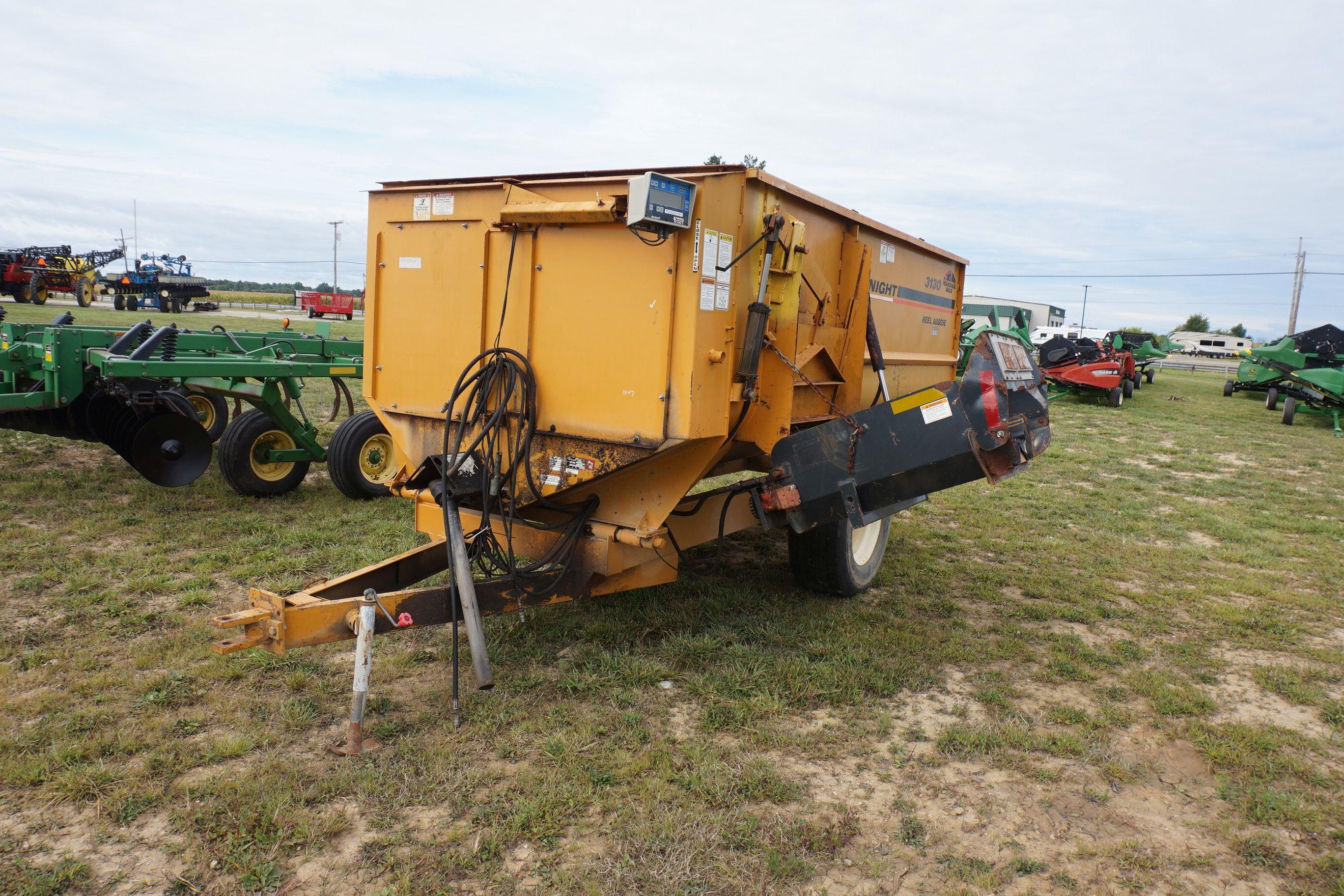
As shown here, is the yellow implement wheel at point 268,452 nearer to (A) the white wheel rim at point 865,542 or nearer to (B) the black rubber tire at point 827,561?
(B) the black rubber tire at point 827,561

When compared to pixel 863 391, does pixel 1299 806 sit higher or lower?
lower

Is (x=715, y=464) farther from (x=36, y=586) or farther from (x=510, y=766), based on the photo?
(x=36, y=586)

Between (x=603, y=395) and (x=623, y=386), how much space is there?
0.37 feet

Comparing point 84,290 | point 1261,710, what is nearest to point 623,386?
point 1261,710

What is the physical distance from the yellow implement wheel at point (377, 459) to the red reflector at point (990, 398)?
4.76 m

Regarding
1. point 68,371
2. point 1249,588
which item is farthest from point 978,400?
point 68,371

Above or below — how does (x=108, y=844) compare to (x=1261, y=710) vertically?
below

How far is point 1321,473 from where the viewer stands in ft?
36.9

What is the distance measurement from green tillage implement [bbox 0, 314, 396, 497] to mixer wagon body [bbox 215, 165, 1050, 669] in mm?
2502

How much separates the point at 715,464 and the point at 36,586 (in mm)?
3762

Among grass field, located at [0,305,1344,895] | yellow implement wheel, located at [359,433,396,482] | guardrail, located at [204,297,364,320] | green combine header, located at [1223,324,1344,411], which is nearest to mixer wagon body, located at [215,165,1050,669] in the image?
grass field, located at [0,305,1344,895]

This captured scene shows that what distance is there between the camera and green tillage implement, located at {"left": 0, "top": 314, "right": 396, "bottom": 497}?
6.14 metres

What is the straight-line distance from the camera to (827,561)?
516cm

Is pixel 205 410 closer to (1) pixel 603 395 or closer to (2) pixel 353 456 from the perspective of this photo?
(2) pixel 353 456
